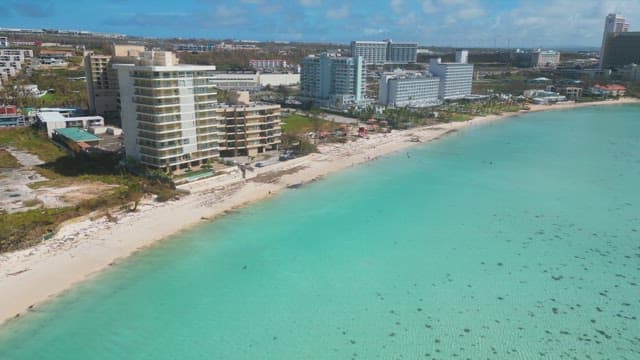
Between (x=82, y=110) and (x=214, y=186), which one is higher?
(x=82, y=110)

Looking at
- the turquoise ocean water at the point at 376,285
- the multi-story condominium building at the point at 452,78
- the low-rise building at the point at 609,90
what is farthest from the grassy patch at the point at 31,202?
the low-rise building at the point at 609,90

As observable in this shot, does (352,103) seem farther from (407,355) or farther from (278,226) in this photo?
(407,355)

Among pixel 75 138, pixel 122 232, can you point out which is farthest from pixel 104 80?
pixel 122 232

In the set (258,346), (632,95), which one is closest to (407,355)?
(258,346)

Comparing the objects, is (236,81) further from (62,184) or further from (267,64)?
(62,184)

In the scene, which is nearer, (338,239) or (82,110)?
(338,239)

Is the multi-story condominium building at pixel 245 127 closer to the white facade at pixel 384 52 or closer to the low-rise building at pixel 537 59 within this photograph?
the white facade at pixel 384 52
